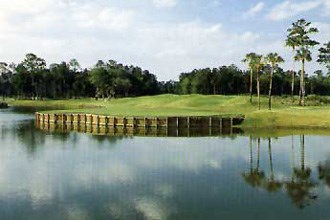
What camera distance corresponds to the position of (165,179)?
113 ft

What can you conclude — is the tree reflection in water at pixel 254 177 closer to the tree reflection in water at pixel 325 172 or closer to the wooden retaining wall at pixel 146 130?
the tree reflection in water at pixel 325 172

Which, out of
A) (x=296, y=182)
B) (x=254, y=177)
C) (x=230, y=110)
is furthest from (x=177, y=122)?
(x=296, y=182)

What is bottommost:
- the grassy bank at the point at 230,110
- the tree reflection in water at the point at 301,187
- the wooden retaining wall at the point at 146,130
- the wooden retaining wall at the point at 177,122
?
the tree reflection in water at the point at 301,187

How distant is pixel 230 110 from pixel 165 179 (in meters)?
67.7

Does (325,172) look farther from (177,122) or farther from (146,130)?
(177,122)

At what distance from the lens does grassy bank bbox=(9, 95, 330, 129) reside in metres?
73.8

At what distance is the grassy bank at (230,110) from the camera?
Answer: 242 feet

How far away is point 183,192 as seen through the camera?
99.5 feet

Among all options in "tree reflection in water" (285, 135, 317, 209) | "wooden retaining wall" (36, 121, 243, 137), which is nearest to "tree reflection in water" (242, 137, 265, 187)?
"tree reflection in water" (285, 135, 317, 209)

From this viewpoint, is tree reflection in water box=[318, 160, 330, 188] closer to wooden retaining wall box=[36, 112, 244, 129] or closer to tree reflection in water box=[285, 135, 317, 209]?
tree reflection in water box=[285, 135, 317, 209]

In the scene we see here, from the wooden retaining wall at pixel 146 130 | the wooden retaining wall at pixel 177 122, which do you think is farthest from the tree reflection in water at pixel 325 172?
the wooden retaining wall at pixel 177 122

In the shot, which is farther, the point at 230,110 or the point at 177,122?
the point at 230,110

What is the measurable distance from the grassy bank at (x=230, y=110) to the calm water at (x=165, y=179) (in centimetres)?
1689

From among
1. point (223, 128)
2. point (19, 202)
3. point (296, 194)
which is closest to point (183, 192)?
point (296, 194)
